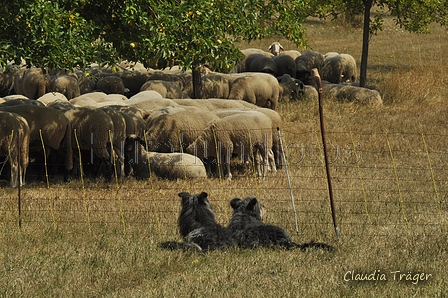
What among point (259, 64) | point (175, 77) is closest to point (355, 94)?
point (175, 77)

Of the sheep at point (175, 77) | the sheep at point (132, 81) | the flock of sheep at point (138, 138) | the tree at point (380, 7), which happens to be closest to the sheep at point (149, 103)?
the flock of sheep at point (138, 138)

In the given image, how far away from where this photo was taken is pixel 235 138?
1566cm

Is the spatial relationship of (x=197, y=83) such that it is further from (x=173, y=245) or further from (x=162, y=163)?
(x=173, y=245)

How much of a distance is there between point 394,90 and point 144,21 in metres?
14.3

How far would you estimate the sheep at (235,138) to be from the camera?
615 inches

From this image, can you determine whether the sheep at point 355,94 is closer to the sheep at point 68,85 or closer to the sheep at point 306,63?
the sheep at point 306,63

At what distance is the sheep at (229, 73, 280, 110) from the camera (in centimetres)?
2339

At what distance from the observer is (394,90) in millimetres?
26109

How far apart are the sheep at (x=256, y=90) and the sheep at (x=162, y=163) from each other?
7.65 m

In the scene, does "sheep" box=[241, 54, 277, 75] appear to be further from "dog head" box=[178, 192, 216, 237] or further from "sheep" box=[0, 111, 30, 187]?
"dog head" box=[178, 192, 216, 237]

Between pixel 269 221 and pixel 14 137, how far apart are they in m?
5.74

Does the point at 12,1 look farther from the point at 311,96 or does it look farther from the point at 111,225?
the point at 311,96

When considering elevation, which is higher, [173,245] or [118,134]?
[173,245]

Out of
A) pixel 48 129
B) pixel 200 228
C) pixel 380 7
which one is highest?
pixel 380 7
